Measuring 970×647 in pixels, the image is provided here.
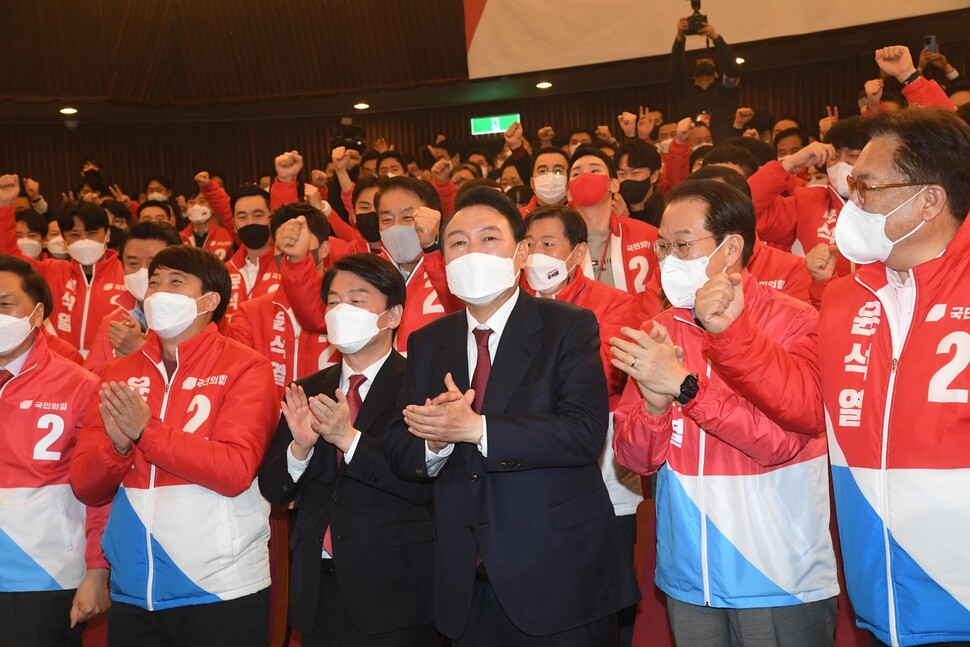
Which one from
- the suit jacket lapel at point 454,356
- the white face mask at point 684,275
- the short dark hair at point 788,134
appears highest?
the short dark hair at point 788,134

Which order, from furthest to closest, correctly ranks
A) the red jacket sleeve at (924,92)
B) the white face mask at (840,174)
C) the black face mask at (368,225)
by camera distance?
the black face mask at (368,225)
the white face mask at (840,174)
the red jacket sleeve at (924,92)

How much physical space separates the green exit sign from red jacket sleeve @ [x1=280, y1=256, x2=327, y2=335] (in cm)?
907

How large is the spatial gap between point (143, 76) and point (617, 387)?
9.24m

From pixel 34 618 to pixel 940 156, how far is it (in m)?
3.24

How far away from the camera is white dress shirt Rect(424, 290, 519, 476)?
2625 millimetres

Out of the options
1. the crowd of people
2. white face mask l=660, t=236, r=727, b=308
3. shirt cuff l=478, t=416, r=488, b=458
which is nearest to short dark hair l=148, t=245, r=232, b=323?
the crowd of people

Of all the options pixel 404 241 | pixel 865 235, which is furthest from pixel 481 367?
pixel 404 241

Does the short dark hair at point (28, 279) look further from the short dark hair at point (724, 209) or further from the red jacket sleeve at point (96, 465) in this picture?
the short dark hair at point (724, 209)

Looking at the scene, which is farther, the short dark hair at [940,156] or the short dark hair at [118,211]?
the short dark hair at [118,211]

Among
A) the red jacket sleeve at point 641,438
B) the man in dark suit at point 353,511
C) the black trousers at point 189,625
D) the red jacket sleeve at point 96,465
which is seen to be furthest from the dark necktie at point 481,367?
the red jacket sleeve at point 96,465

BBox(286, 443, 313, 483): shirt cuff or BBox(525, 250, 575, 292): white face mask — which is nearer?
BBox(286, 443, 313, 483): shirt cuff

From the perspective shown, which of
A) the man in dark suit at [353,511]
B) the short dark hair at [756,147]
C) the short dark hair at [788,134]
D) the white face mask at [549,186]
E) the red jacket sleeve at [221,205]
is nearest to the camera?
the man in dark suit at [353,511]

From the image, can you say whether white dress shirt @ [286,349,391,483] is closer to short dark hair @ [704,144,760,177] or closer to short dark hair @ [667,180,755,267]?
short dark hair @ [667,180,755,267]

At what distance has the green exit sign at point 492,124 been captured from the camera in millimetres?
13070
